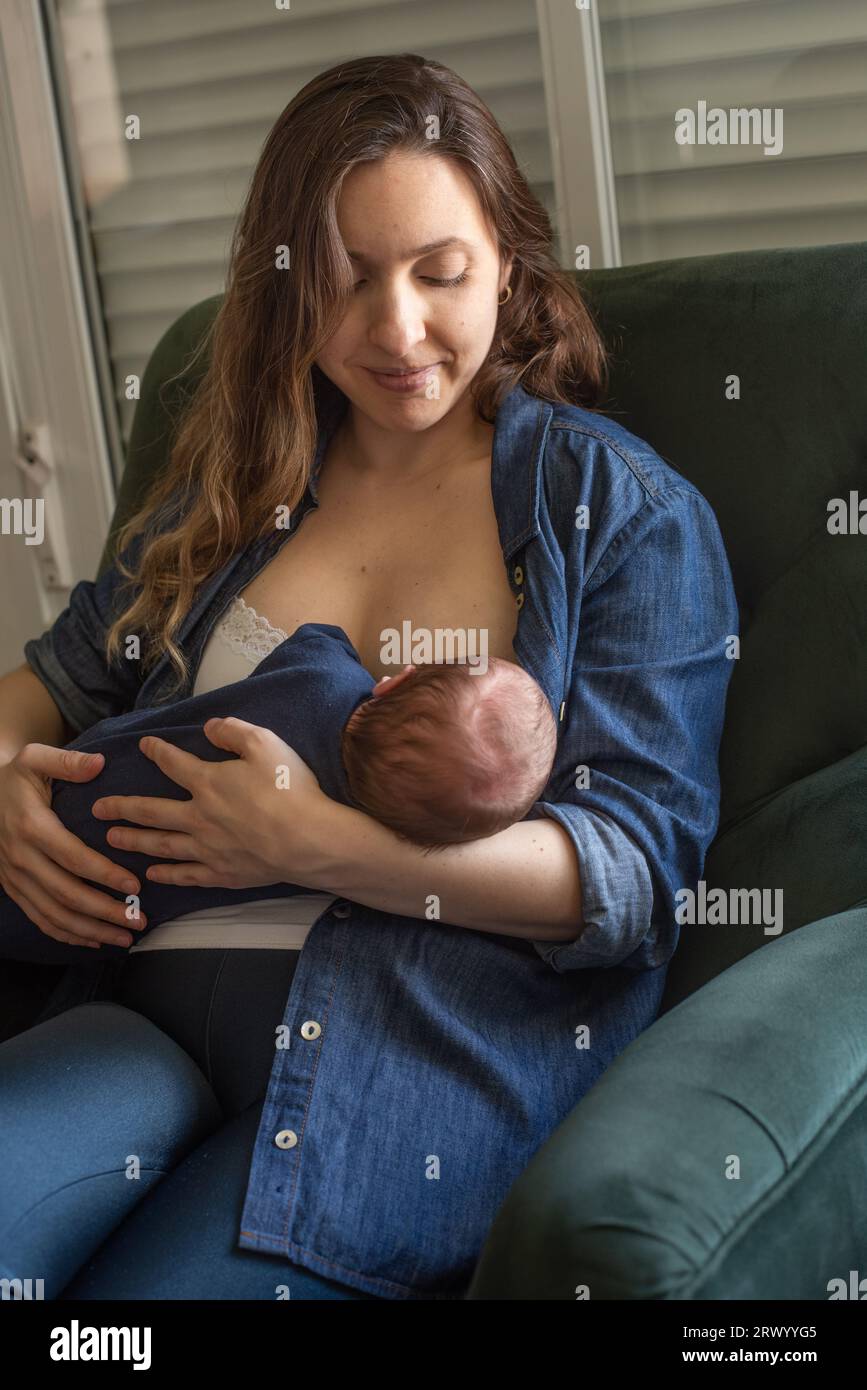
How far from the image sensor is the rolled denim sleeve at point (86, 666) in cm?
163

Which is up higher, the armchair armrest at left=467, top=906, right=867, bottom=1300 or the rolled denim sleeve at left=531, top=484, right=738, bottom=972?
the rolled denim sleeve at left=531, top=484, right=738, bottom=972

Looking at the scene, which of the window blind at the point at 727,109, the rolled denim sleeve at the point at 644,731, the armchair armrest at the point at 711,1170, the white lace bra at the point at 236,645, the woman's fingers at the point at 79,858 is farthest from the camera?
the window blind at the point at 727,109

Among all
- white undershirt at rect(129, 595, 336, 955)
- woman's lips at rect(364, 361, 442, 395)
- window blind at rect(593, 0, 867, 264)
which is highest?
window blind at rect(593, 0, 867, 264)

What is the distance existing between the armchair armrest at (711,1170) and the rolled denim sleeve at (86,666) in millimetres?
892

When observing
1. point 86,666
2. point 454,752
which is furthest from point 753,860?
point 86,666

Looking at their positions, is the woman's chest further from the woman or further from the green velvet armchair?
the green velvet armchair

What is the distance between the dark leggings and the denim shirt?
36 millimetres

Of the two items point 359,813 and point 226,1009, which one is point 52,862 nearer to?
point 226,1009

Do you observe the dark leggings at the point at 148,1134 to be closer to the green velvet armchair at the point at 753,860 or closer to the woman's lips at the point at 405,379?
the green velvet armchair at the point at 753,860

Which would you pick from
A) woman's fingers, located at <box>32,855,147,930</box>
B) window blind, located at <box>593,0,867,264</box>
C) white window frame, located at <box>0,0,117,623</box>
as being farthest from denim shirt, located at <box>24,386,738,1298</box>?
white window frame, located at <box>0,0,117,623</box>

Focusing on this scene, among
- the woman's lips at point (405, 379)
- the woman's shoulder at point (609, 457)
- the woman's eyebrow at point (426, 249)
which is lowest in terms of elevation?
the woman's shoulder at point (609, 457)

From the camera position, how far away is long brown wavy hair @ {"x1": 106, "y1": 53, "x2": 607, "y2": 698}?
1.35 metres

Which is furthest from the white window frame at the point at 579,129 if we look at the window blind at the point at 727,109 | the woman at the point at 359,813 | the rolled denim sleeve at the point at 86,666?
the rolled denim sleeve at the point at 86,666

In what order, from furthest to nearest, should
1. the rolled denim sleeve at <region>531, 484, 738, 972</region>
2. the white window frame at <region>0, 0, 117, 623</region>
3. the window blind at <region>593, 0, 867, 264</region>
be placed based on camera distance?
the white window frame at <region>0, 0, 117, 623</region>, the window blind at <region>593, 0, 867, 264</region>, the rolled denim sleeve at <region>531, 484, 738, 972</region>
